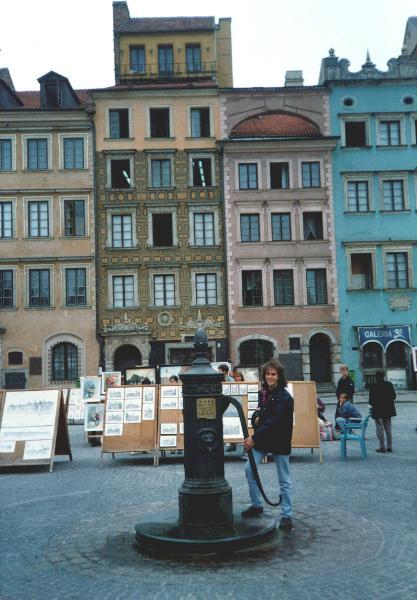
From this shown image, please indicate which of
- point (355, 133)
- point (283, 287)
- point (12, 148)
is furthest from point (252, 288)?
point (12, 148)

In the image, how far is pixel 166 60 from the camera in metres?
37.6

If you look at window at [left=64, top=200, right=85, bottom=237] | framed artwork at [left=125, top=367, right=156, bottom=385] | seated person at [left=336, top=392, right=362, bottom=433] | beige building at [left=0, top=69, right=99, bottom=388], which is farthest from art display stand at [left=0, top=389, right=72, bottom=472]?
window at [left=64, top=200, right=85, bottom=237]

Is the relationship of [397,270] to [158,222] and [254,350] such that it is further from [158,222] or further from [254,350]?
[158,222]

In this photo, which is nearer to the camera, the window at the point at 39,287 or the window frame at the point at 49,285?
the window frame at the point at 49,285

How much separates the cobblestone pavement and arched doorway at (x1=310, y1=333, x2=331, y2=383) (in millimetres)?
21370

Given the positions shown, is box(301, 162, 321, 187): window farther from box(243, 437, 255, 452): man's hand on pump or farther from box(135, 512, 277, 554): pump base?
box(135, 512, 277, 554): pump base

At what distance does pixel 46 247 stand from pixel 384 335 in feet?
57.5

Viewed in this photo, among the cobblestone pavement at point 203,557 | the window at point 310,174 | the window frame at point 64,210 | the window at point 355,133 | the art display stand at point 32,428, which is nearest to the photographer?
the cobblestone pavement at point 203,557

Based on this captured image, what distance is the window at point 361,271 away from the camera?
33844 mm

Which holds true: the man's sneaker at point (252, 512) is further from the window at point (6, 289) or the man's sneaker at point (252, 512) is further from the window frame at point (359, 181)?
the window frame at point (359, 181)

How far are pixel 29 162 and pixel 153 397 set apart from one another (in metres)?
23.4

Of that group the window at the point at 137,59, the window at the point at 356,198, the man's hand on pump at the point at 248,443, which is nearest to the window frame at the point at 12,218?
the window at the point at 137,59

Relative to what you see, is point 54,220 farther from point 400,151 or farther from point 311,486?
point 311,486

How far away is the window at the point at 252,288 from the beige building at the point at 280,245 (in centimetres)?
5
